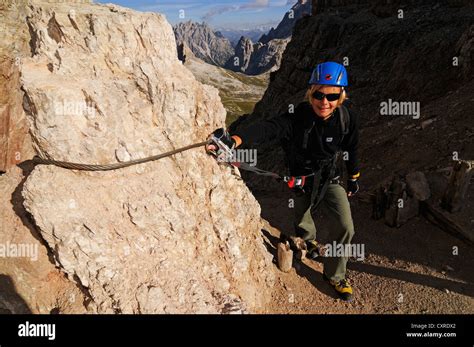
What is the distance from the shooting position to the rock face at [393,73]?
55.2ft

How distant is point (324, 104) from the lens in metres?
7.02

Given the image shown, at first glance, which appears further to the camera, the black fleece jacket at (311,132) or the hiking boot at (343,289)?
the hiking boot at (343,289)

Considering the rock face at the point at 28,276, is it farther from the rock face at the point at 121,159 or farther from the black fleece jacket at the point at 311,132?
the black fleece jacket at the point at 311,132

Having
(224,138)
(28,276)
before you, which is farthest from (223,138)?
(28,276)

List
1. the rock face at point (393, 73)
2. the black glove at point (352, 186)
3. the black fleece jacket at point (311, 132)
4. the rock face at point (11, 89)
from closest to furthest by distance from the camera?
the black fleece jacket at point (311, 132)
the rock face at point (11, 89)
the black glove at point (352, 186)
the rock face at point (393, 73)

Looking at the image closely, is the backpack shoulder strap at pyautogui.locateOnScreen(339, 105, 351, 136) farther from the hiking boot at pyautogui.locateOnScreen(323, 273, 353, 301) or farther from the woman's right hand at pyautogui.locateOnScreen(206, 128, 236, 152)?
the hiking boot at pyautogui.locateOnScreen(323, 273, 353, 301)

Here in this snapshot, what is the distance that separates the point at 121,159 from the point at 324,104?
429 centimetres

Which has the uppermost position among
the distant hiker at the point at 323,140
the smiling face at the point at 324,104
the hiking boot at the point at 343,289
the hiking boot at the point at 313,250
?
the smiling face at the point at 324,104

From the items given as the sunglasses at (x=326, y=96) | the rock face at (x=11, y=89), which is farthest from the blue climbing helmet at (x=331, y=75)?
the rock face at (x=11, y=89)

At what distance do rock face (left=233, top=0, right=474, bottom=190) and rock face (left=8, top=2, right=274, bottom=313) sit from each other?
21.5ft

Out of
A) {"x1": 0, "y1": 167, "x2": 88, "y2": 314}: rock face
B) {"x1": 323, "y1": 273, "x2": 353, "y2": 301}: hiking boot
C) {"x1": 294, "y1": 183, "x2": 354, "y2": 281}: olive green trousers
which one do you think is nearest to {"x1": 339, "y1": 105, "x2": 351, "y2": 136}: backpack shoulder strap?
{"x1": 294, "y1": 183, "x2": 354, "y2": 281}: olive green trousers

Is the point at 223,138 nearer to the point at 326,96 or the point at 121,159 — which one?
the point at 121,159
